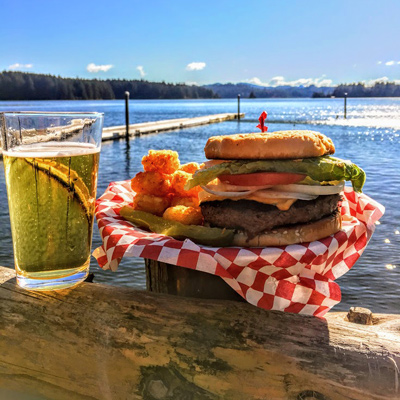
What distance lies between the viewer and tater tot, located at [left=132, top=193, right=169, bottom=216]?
222 centimetres

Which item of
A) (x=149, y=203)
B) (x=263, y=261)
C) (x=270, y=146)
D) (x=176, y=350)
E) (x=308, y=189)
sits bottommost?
(x=176, y=350)

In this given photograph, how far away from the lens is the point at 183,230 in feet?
6.25

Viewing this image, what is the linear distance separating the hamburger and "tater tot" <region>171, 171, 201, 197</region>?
313 mm

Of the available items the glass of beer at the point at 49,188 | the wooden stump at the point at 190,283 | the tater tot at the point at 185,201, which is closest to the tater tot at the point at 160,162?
the tater tot at the point at 185,201

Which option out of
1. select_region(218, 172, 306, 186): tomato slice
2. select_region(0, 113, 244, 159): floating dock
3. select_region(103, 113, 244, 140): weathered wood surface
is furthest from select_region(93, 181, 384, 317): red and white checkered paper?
select_region(103, 113, 244, 140): weathered wood surface

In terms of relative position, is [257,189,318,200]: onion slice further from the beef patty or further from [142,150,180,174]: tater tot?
[142,150,180,174]: tater tot

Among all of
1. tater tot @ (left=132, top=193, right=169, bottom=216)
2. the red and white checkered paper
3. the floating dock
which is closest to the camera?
the red and white checkered paper

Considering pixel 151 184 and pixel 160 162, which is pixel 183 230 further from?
pixel 160 162

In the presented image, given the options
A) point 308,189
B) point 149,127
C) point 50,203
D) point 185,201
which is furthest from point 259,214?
point 149,127

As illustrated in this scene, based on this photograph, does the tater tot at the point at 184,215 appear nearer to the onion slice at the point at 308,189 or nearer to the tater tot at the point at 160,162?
the tater tot at the point at 160,162

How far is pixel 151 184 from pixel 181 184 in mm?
161

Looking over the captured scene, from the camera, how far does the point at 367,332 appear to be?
5.28 feet

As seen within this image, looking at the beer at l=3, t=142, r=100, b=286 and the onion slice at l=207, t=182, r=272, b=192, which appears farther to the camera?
the onion slice at l=207, t=182, r=272, b=192

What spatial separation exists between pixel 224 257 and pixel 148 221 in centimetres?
50
